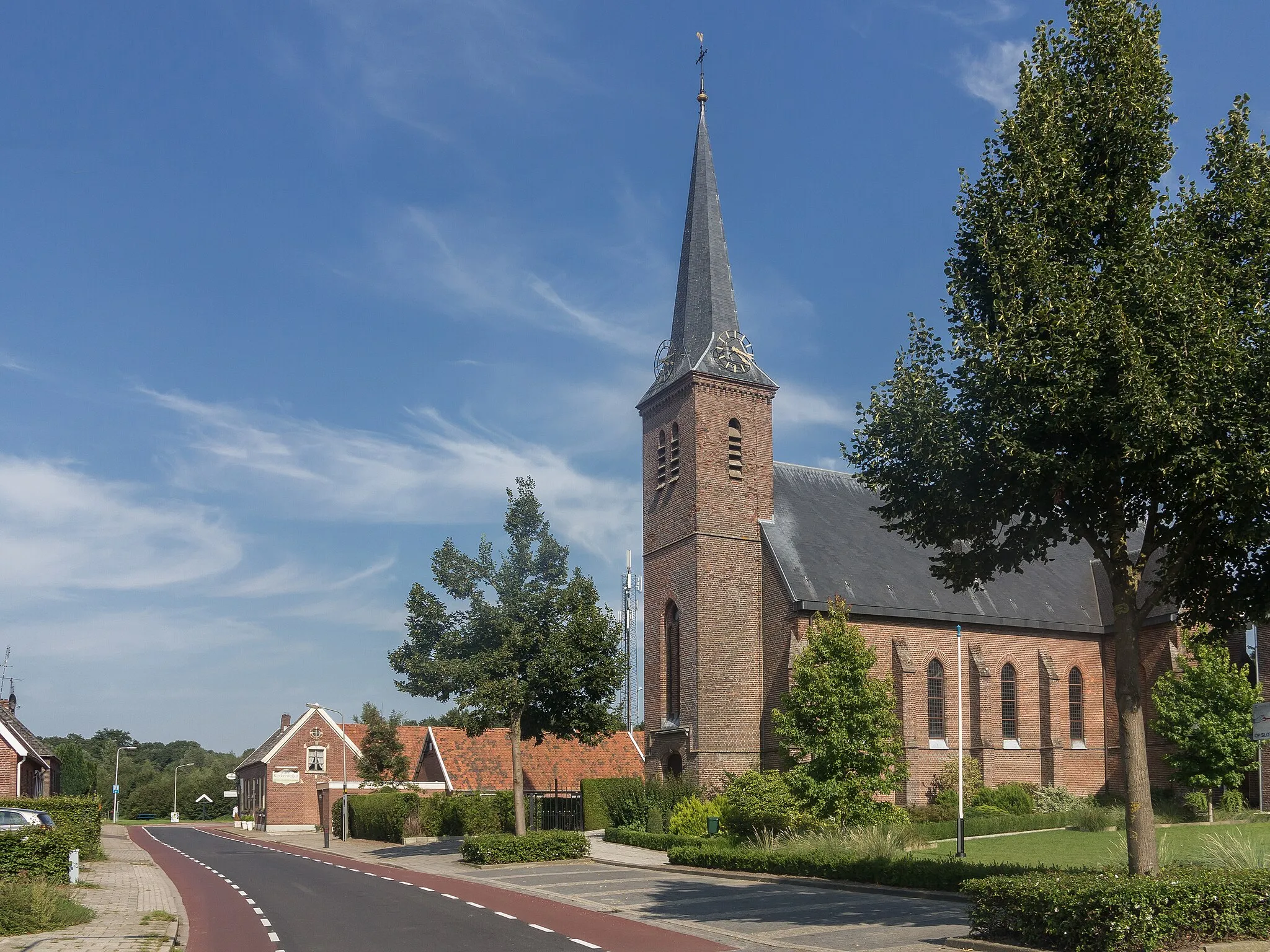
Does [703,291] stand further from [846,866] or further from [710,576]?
[846,866]

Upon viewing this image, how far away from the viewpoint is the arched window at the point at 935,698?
44438 mm

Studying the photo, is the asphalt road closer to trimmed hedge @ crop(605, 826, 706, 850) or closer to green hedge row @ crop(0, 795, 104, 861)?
green hedge row @ crop(0, 795, 104, 861)

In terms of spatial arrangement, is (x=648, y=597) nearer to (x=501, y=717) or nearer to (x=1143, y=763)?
(x=501, y=717)

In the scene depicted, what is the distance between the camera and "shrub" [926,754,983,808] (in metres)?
41.8

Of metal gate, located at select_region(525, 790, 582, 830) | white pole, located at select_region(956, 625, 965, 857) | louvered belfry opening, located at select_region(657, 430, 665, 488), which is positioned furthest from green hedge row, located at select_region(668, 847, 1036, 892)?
louvered belfry opening, located at select_region(657, 430, 665, 488)

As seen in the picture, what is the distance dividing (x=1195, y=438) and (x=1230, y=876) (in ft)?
17.1

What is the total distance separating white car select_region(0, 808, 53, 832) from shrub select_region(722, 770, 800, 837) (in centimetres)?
1850

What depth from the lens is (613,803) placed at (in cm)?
4319

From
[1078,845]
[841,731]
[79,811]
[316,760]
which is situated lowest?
[316,760]

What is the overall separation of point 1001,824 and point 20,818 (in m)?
29.4

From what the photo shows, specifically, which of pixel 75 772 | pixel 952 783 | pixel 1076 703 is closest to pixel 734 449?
pixel 952 783

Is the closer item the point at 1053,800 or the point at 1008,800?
the point at 1008,800

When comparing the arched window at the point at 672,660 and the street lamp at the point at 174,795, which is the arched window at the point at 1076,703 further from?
the street lamp at the point at 174,795

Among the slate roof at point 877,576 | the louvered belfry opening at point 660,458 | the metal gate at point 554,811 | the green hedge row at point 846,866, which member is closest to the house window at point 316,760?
the metal gate at point 554,811
